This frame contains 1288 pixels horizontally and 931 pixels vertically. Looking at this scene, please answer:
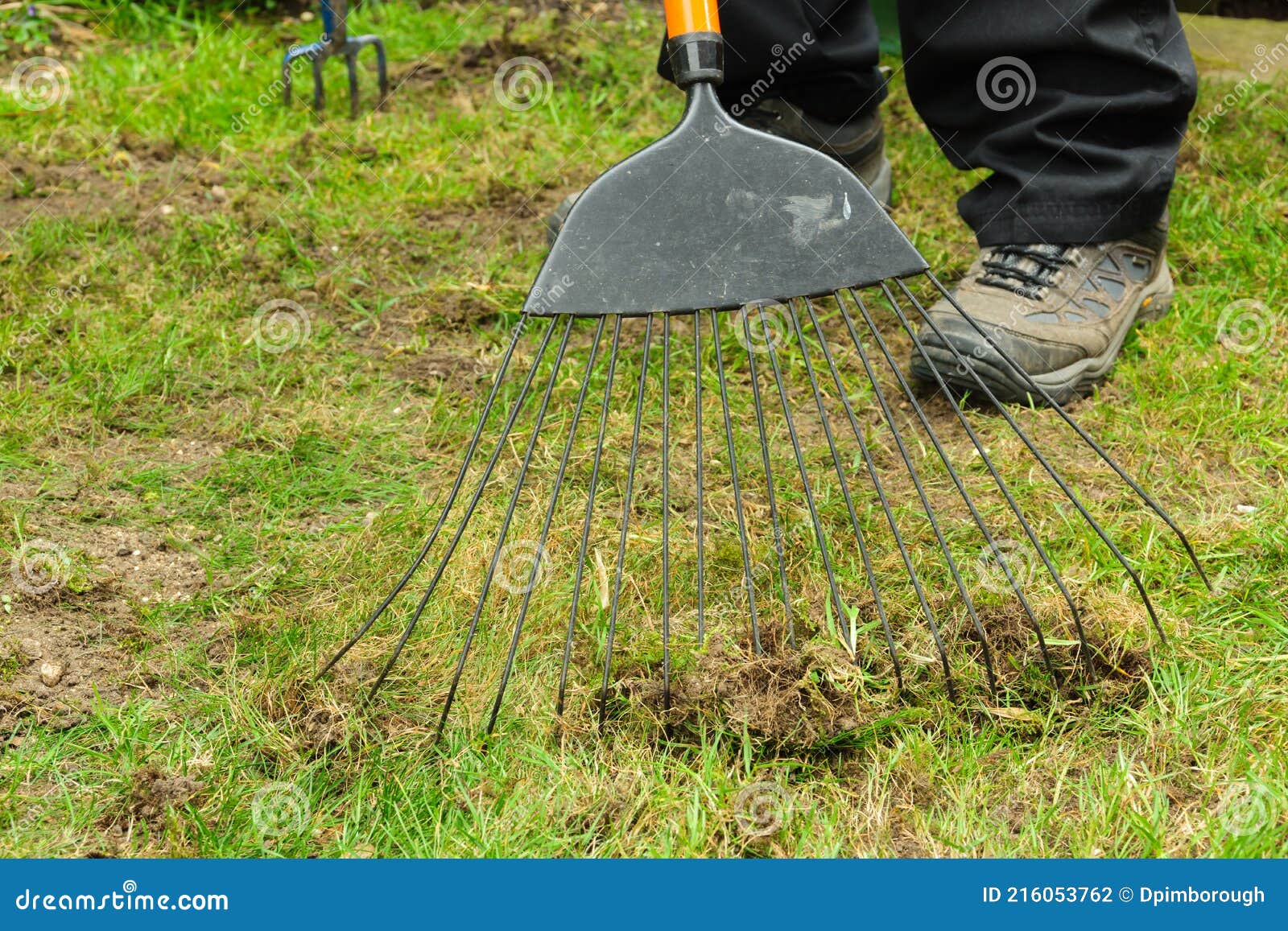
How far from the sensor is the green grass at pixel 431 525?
133cm

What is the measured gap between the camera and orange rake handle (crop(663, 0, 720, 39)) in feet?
4.97

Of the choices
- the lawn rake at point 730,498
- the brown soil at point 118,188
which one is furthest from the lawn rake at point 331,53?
the lawn rake at point 730,498

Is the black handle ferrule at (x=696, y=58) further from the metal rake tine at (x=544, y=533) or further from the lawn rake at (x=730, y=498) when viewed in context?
the metal rake tine at (x=544, y=533)

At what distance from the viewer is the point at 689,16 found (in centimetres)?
152

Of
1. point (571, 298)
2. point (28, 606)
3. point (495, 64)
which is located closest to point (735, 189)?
point (571, 298)

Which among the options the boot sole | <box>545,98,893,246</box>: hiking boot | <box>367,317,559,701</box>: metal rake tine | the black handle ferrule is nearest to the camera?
<box>367,317,559,701</box>: metal rake tine

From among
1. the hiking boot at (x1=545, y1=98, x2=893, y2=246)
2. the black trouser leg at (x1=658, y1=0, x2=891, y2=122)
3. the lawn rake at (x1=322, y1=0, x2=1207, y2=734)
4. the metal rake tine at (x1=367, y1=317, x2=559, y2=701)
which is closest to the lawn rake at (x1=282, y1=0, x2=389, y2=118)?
the hiking boot at (x1=545, y1=98, x2=893, y2=246)

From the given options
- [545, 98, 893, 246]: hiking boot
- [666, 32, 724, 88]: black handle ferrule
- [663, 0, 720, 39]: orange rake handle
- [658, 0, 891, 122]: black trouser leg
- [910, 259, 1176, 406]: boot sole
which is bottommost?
[910, 259, 1176, 406]: boot sole

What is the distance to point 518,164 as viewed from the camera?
281 centimetres

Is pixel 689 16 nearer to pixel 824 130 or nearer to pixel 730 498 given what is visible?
pixel 730 498

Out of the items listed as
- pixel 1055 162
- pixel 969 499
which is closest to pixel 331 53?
pixel 1055 162

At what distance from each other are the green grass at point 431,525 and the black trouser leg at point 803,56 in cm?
32

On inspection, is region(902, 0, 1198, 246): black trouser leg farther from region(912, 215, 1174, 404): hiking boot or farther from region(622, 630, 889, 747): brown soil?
region(622, 630, 889, 747): brown soil

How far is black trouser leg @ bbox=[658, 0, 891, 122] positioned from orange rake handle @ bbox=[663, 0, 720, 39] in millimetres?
678
